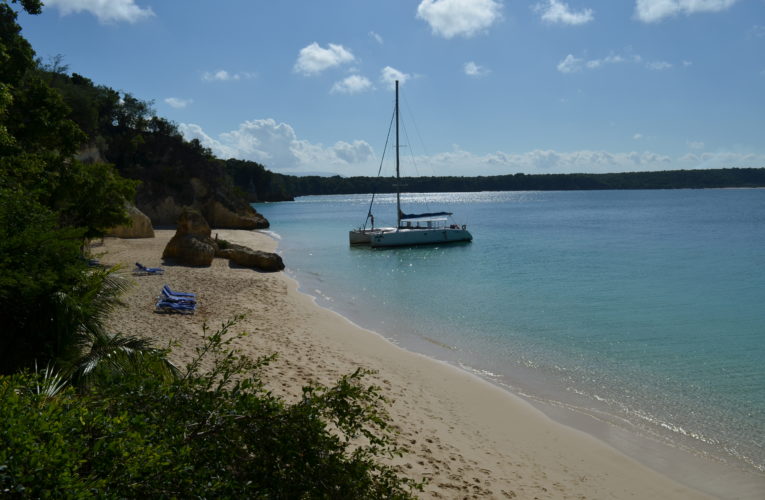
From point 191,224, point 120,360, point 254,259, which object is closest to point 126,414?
point 120,360

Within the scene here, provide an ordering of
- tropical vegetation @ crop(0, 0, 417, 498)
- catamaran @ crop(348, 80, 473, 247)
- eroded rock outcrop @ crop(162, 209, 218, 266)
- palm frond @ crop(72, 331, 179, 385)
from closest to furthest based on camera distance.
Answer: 1. tropical vegetation @ crop(0, 0, 417, 498)
2. palm frond @ crop(72, 331, 179, 385)
3. eroded rock outcrop @ crop(162, 209, 218, 266)
4. catamaran @ crop(348, 80, 473, 247)

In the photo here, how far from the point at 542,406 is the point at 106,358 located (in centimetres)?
803

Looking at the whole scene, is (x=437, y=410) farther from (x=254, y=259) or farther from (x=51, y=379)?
(x=254, y=259)

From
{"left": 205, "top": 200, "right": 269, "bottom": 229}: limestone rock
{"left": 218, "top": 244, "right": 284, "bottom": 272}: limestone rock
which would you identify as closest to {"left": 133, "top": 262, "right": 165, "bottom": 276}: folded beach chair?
{"left": 218, "top": 244, "right": 284, "bottom": 272}: limestone rock

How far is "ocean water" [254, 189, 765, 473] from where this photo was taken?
1092 cm

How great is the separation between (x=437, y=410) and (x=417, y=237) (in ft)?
111

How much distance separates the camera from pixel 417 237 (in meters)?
44.0

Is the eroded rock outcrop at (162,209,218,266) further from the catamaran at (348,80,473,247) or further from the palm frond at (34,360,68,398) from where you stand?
the palm frond at (34,360,68,398)

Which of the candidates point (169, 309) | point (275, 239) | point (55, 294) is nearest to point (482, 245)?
point (275, 239)

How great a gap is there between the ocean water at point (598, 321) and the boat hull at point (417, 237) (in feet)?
9.19

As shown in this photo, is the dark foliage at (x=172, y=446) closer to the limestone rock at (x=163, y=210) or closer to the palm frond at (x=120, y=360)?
the palm frond at (x=120, y=360)

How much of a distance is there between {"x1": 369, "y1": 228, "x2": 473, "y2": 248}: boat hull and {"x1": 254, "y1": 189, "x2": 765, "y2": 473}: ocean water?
2.80 meters

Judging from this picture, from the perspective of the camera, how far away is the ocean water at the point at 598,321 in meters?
10.9

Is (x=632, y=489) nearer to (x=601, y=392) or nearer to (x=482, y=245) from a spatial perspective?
(x=601, y=392)
